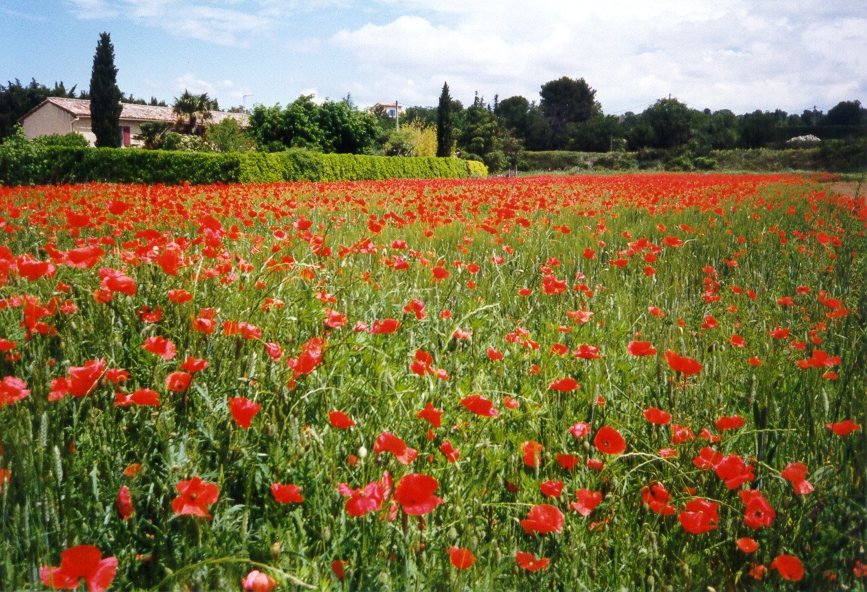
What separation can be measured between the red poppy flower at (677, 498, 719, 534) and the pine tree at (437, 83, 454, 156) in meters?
38.3

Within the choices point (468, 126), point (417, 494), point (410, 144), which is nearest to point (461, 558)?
point (417, 494)

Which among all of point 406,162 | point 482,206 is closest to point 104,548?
point 482,206

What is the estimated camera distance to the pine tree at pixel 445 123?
3844cm

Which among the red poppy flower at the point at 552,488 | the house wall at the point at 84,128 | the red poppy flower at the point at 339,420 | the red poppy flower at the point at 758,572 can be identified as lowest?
the red poppy flower at the point at 758,572

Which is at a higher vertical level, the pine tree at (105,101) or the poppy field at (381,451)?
the pine tree at (105,101)

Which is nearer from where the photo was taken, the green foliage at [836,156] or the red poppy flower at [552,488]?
the red poppy flower at [552,488]

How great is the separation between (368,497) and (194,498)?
34 cm

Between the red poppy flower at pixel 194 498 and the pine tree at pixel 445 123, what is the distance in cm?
3855

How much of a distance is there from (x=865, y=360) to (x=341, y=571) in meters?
2.26

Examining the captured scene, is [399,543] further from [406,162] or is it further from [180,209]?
[406,162]

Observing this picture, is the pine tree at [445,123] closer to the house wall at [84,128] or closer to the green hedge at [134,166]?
the house wall at [84,128]

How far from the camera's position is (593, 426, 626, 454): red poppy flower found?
155 centimetres

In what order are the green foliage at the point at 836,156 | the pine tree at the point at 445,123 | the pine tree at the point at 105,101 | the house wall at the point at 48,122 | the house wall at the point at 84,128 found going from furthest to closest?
the pine tree at the point at 445,123
the house wall at the point at 84,128
the house wall at the point at 48,122
the pine tree at the point at 105,101
the green foliage at the point at 836,156

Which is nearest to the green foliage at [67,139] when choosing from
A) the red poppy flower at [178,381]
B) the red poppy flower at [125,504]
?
the red poppy flower at [178,381]
